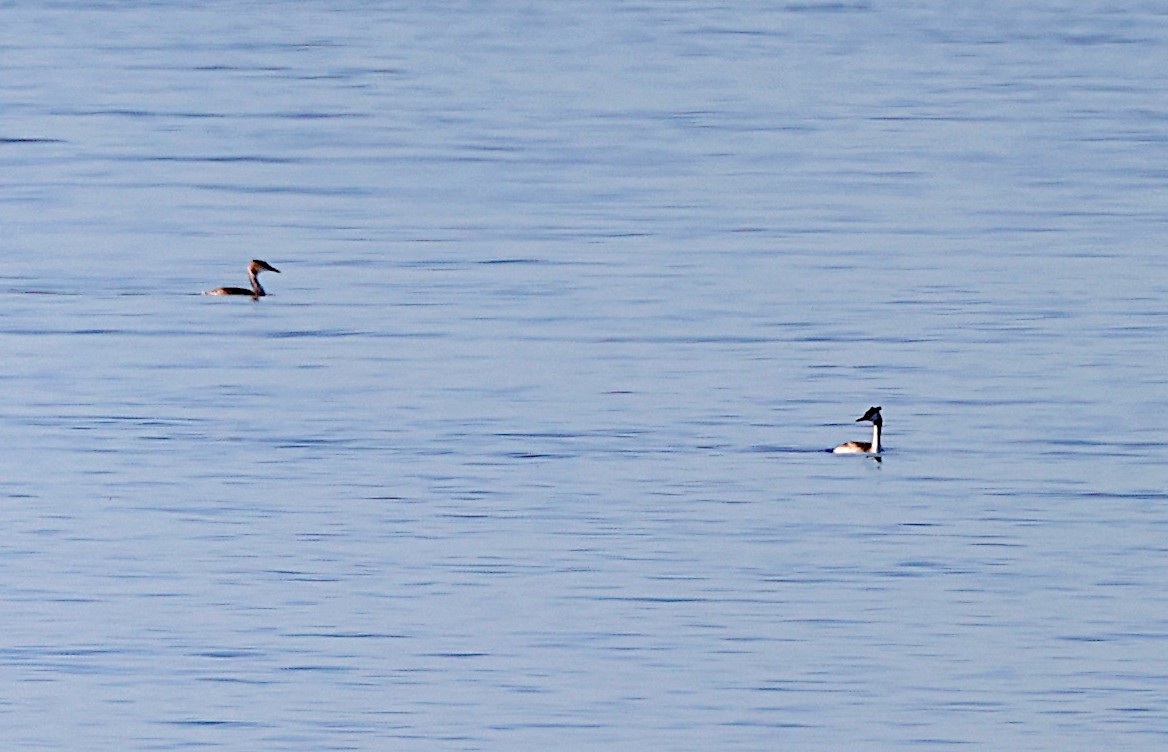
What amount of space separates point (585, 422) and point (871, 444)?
147cm

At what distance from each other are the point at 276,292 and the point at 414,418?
4.43m

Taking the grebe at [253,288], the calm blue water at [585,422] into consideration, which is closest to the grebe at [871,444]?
the calm blue water at [585,422]

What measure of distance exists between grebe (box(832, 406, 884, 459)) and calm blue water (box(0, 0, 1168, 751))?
83 millimetres

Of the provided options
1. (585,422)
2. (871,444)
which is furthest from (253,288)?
(871,444)

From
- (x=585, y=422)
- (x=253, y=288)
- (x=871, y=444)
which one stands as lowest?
(x=871, y=444)

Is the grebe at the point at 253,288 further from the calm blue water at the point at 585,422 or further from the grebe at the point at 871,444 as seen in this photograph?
the grebe at the point at 871,444

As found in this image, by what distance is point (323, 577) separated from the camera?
41.0 ft

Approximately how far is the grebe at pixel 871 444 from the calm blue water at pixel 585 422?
8 cm

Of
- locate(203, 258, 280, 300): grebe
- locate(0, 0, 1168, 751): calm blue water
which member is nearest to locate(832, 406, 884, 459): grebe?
locate(0, 0, 1168, 751): calm blue water

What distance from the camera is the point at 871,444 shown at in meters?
15.0

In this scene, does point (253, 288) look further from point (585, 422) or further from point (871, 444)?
point (871, 444)

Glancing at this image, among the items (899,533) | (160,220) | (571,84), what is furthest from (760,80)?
(899,533)

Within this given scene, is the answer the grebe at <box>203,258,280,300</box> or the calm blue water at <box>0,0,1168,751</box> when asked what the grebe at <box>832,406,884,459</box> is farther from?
the grebe at <box>203,258,280,300</box>

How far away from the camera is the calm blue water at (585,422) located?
36.3 feet
